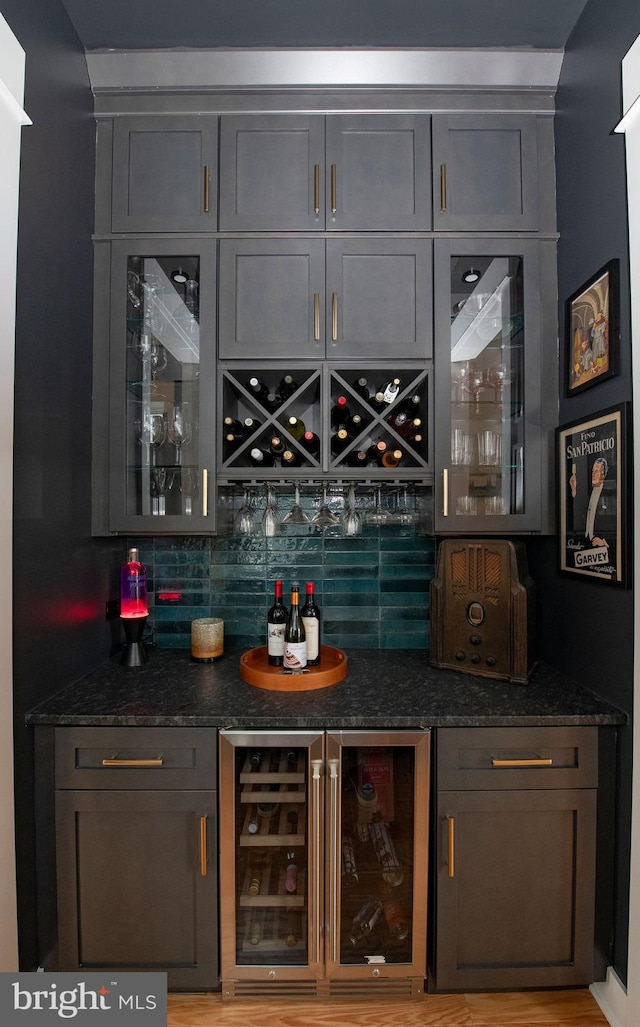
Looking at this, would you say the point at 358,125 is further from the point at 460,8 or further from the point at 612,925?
the point at 612,925

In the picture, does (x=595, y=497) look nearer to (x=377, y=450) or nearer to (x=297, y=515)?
(x=377, y=450)

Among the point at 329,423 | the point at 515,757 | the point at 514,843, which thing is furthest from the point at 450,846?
the point at 329,423

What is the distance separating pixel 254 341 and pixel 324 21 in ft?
3.54

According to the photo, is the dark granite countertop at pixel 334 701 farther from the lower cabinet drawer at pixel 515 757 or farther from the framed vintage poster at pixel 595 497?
the framed vintage poster at pixel 595 497

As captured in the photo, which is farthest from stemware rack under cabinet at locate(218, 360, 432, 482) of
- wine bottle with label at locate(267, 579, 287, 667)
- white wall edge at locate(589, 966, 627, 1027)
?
white wall edge at locate(589, 966, 627, 1027)

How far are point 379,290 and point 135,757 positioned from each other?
171 cm

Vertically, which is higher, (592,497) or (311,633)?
(592,497)

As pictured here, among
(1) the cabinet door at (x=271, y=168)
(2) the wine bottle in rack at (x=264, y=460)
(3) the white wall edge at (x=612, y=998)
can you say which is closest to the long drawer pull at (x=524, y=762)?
(3) the white wall edge at (x=612, y=998)

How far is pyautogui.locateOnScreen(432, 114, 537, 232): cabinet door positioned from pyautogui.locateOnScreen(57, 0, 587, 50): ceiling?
249 millimetres

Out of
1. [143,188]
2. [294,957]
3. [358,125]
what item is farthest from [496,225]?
[294,957]

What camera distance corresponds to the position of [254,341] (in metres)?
1.70

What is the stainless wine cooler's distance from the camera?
54.0 inches

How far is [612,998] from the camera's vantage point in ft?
4.38

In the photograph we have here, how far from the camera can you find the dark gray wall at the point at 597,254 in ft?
4.41
